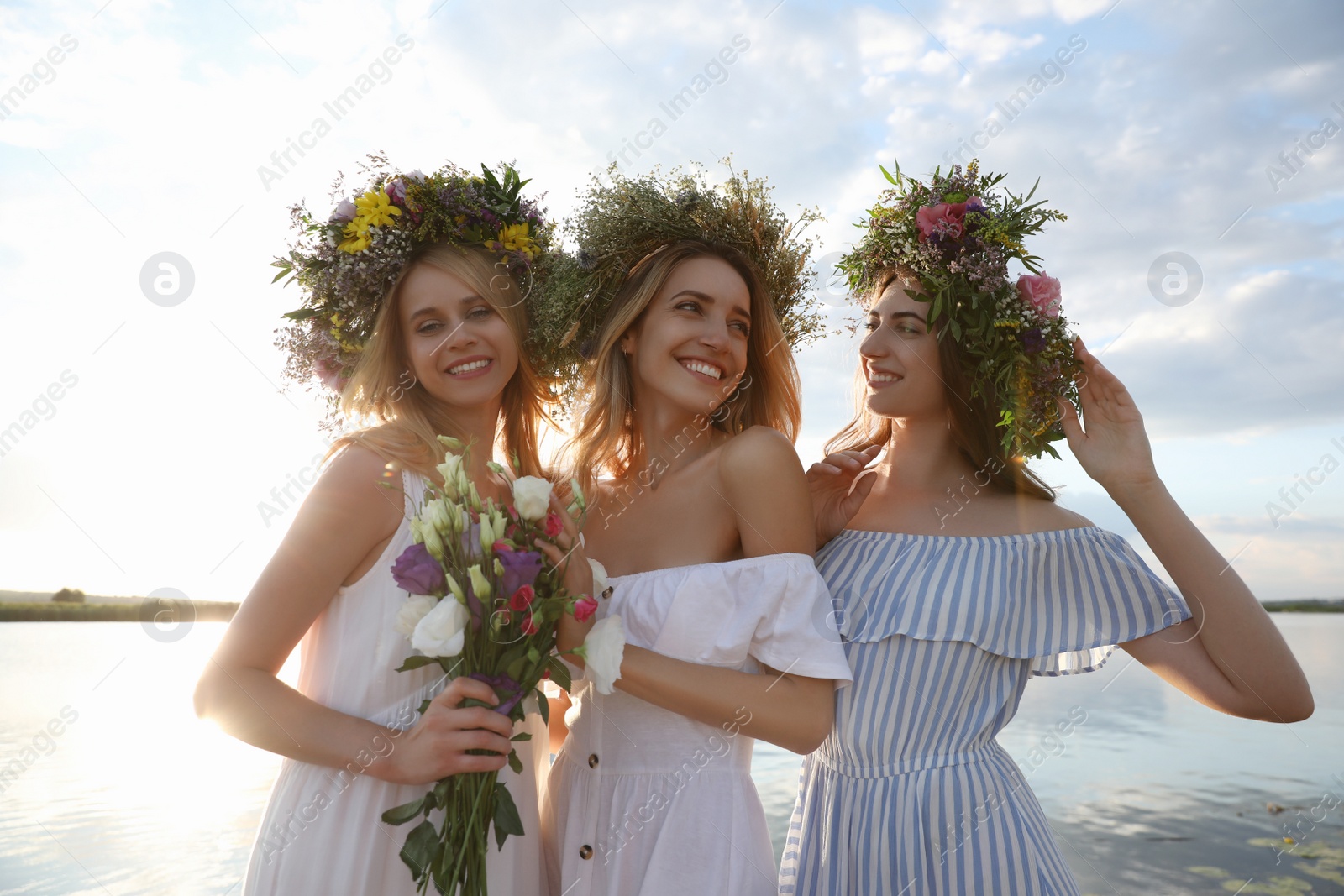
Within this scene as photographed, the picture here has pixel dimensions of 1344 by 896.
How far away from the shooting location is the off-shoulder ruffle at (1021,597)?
8.76ft

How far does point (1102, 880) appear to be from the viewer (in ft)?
34.6

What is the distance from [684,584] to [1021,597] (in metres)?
1.18

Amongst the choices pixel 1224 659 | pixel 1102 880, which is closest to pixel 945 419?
pixel 1224 659

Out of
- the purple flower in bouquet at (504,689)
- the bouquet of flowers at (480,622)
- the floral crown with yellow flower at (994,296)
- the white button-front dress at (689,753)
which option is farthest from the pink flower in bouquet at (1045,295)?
the purple flower in bouquet at (504,689)

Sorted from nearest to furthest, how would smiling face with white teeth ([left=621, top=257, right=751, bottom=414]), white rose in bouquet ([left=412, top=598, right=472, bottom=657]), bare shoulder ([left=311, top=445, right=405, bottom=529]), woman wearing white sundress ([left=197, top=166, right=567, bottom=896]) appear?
white rose in bouquet ([left=412, top=598, right=472, bottom=657]) < woman wearing white sundress ([left=197, top=166, right=567, bottom=896]) < bare shoulder ([left=311, top=445, right=405, bottom=529]) < smiling face with white teeth ([left=621, top=257, right=751, bottom=414])

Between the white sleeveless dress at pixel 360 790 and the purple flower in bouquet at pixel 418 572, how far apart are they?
11.8 inches

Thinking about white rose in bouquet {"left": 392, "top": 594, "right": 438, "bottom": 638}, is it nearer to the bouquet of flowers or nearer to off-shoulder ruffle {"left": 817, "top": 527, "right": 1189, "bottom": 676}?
the bouquet of flowers

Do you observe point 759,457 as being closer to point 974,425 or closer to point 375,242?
point 974,425

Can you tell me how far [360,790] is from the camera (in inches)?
92.8

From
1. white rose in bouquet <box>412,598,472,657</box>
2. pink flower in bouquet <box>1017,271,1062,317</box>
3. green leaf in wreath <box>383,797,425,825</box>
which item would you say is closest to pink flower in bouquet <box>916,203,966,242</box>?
pink flower in bouquet <box>1017,271,1062,317</box>

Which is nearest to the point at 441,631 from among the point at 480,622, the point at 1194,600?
the point at 480,622

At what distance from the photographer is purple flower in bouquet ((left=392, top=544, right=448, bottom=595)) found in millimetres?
2016

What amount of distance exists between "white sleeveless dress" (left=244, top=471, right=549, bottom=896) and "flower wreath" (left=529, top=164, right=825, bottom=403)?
1042 millimetres

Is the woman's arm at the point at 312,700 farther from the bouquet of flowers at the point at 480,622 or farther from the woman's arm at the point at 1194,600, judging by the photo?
the woman's arm at the point at 1194,600
